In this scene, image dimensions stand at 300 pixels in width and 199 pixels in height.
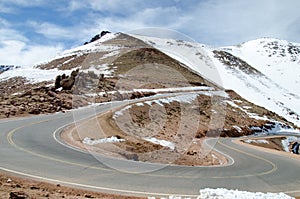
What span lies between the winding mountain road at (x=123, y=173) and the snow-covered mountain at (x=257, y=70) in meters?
53.7

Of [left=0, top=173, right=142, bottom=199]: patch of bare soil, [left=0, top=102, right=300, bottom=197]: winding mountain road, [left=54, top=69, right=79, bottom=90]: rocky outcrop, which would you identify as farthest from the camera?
[left=54, top=69, right=79, bottom=90]: rocky outcrop

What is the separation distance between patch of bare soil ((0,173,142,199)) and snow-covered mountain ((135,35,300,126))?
198ft

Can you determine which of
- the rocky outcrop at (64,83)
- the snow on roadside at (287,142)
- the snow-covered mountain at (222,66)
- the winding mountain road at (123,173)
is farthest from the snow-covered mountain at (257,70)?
the winding mountain road at (123,173)

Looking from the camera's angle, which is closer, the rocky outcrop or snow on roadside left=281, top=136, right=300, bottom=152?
snow on roadside left=281, top=136, right=300, bottom=152

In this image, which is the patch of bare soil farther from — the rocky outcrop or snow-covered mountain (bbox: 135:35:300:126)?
snow-covered mountain (bbox: 135:35:300:126)

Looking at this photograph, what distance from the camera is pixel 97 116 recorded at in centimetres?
3166

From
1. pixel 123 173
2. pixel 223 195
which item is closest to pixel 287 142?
pixel 123 173

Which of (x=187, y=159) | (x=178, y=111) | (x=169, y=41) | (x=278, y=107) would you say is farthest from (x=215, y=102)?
(x=169, y=41)

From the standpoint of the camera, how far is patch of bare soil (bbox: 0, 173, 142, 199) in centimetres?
935

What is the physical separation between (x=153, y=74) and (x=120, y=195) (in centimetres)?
7607

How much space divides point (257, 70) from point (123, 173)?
5725 inches

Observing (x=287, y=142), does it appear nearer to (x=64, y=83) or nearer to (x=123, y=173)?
(x=64, y=83)

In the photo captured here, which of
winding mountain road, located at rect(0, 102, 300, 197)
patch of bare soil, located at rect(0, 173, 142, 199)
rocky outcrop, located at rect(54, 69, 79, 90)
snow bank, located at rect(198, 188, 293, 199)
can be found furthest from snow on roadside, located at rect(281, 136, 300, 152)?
patch of bare soil, located at rect(0, 173, 142, 199)

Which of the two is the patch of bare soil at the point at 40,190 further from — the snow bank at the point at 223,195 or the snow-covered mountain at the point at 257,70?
the snow-covered mountain at the point at 257,70
